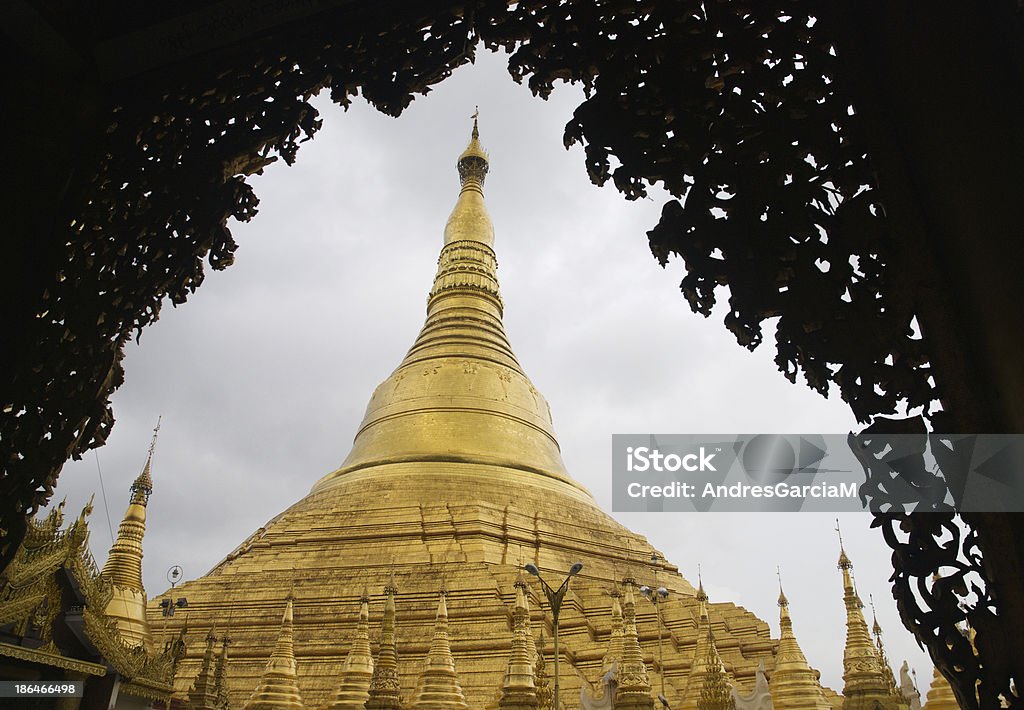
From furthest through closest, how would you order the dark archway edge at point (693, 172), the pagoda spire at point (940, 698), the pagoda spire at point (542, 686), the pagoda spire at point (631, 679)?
the pagoda spire at point (542, 686) < the pagoda spire at point (631, 679) < the pagoda spire at point (940, 698) < the dark archway edge at point (693, 172)

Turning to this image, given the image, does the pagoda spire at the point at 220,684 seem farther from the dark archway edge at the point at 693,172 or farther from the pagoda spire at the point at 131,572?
the dark archway edge at the point at 693,172

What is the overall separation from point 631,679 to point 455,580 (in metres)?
6.64

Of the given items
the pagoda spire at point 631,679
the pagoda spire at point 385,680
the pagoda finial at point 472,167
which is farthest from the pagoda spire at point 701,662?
the pagoda finial at point 472,167

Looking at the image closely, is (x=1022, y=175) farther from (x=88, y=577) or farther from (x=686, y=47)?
(x=88, y=577)

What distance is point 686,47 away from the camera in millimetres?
2967

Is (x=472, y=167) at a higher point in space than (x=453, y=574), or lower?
higher

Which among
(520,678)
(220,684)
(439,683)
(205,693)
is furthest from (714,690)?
(220,684)

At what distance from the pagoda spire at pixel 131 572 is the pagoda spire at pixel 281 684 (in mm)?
4236

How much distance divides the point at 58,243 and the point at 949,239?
11.5 feet

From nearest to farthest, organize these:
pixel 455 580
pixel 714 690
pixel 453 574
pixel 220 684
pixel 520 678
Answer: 1. pixel 520 678
2. pixel 714 690
3. pixel 220 684
4. pixel 455 580
5. pixel 453 574

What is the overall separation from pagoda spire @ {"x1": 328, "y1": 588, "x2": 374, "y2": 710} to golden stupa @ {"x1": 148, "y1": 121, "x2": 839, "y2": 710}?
0.04 meters

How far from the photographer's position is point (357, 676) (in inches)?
538

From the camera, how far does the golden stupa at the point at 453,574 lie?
1409 cm

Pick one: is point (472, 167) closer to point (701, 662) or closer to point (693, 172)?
point (701, 662)
